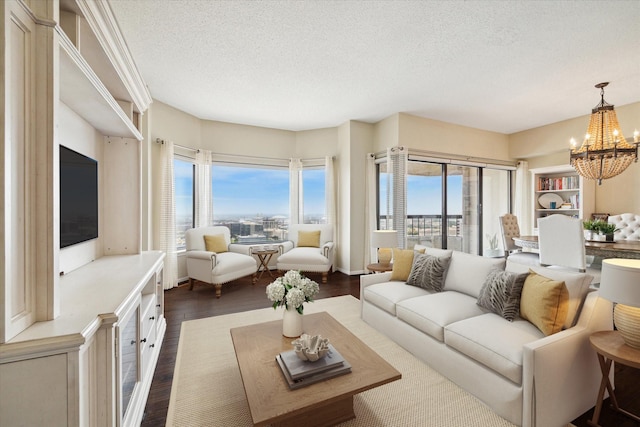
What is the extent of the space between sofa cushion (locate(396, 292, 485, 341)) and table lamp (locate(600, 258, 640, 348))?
78 cm

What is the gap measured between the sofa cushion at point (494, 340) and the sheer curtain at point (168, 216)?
3953 mm

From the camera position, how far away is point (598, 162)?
330 cm

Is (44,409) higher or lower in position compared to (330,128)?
lower

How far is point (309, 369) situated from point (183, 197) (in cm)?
420

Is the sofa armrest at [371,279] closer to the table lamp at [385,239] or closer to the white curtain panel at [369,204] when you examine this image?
the table lamp at [385,239]

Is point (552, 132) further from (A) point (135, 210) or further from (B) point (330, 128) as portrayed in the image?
(A) point (135, 210)

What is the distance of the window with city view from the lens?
204 inches

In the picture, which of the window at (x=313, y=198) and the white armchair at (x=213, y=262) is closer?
the white armchair at (x=213, y=262)

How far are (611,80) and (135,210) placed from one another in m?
5.79

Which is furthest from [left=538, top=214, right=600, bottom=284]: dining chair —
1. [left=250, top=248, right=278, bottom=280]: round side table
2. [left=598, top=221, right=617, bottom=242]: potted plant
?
[left=250, top=248, right=278, bottom=280]: round side table

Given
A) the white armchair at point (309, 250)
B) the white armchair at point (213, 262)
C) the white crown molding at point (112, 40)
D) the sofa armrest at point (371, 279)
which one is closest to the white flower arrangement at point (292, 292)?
the sofa armrest at point (371, 279)

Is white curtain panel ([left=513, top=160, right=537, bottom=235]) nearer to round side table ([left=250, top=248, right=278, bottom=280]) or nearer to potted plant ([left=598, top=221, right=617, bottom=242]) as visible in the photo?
potted plant ([left=598, top=221, right=617, bottom=242])

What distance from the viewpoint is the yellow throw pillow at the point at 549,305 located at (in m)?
1.70

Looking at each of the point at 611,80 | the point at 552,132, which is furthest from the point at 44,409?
the point at 552,132
